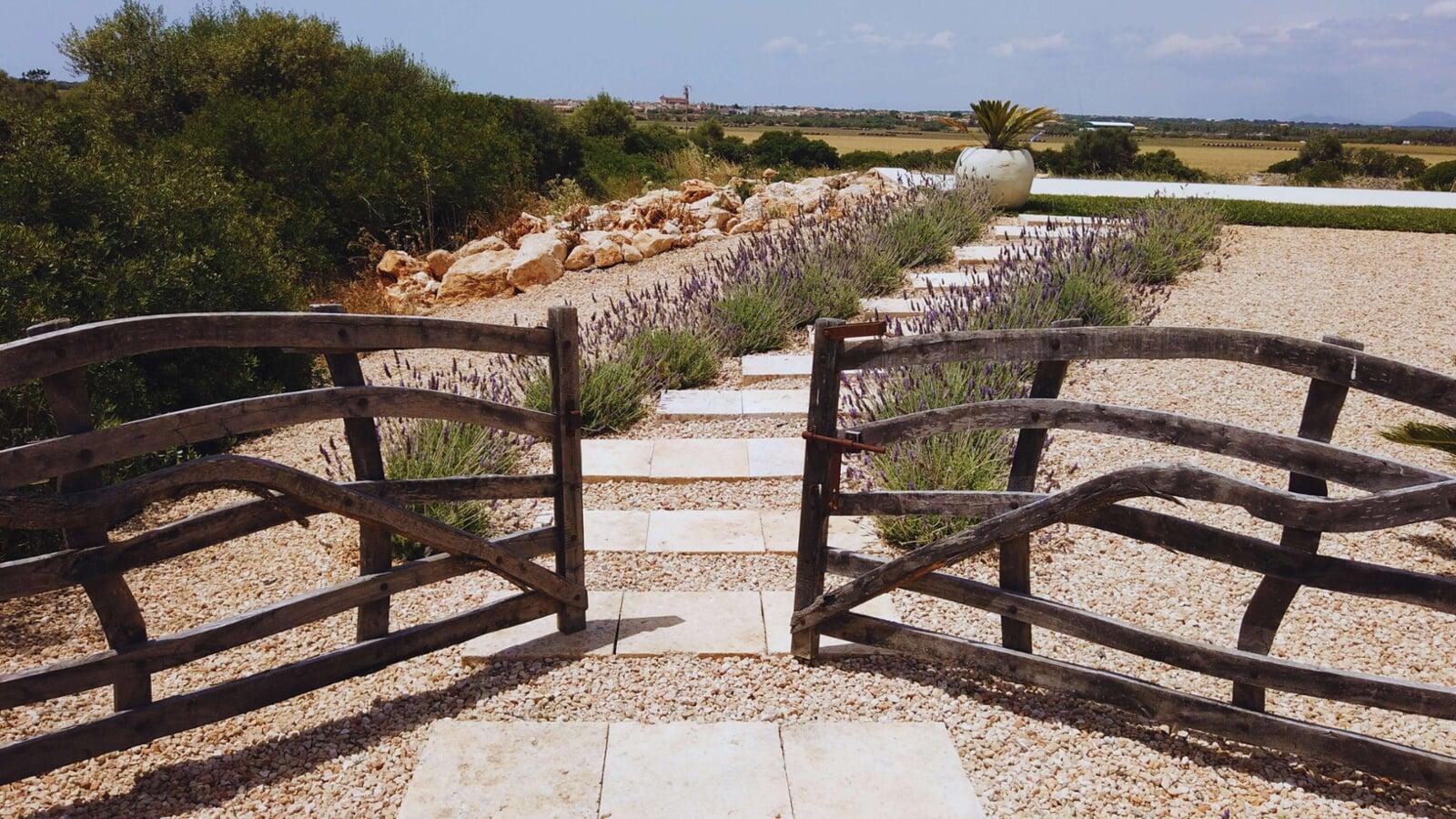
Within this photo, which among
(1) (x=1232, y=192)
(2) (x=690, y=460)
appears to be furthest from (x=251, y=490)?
(1) (x=1232, y=192)

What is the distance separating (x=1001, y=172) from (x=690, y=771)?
11.5m

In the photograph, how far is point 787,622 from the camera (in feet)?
11.9

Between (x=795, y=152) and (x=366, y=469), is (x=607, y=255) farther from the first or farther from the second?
(x=795, y=152)

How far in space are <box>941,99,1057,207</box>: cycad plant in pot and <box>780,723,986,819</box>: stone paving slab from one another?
10.9 metres

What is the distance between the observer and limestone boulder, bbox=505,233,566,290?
1083 cm

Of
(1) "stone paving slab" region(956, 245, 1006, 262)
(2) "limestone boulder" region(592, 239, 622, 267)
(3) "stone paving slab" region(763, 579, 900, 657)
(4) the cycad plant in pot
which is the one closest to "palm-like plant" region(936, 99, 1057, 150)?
(4) the cycad plant in pot

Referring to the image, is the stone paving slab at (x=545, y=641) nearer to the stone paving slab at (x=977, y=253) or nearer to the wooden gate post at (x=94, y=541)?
the wooden gate post at (x=94, y=541)

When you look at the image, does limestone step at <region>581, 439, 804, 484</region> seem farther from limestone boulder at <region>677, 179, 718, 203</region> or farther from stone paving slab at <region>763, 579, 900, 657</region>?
limestone boulder at <region>677, 179, 718, 203</region>

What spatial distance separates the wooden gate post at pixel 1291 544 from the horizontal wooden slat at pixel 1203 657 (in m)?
0.07

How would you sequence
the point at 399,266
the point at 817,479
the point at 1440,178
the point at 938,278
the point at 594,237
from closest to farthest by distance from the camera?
the point at 817,479 → the point at 938,278 → the point at 594,237 → the point at 399,266 → the point at 1440,178

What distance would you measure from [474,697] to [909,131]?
2374 inches

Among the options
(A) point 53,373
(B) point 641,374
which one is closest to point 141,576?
(A) point 53,373

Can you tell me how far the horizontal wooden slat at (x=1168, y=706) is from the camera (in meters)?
2.61

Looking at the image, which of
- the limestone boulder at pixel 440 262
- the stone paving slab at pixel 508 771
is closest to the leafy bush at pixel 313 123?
the limestone boulder at pixel 440 262
